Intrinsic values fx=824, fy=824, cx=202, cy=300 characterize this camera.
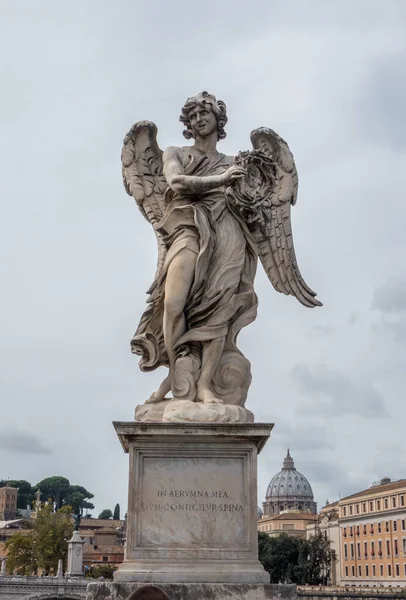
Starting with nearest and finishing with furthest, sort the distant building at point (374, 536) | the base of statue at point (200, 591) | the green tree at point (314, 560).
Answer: the base of statue at point (200, 591), the distant building at point (374, 536), the green tree at point (314, 560)

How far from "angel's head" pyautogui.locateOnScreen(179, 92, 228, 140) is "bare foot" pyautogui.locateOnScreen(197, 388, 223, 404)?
10.1 ft

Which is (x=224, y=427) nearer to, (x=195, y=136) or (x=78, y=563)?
(x=195, y=136)

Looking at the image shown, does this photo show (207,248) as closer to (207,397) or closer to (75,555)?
(207,397)

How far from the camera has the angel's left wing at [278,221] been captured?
9516 millimetres

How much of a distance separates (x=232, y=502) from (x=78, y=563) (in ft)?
256

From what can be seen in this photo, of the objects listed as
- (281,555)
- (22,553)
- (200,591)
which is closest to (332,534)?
(281,555)

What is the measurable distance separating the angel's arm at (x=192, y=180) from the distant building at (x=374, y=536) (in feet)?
319

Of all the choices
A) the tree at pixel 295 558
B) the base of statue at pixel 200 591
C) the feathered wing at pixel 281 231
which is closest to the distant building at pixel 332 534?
the tree at pixel 295 558

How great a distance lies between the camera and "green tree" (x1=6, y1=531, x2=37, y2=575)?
289ft

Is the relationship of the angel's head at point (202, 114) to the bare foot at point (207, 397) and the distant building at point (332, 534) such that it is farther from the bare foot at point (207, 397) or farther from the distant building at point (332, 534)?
the distant building at point (332, 534)

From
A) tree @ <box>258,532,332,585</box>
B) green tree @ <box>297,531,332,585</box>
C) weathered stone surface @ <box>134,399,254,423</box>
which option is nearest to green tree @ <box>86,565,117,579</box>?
tree @ <box>258,532,332,585</box>

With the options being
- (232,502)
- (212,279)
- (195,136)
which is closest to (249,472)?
(232,502)

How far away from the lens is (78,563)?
8125 cm

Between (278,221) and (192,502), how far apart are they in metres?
3.49
